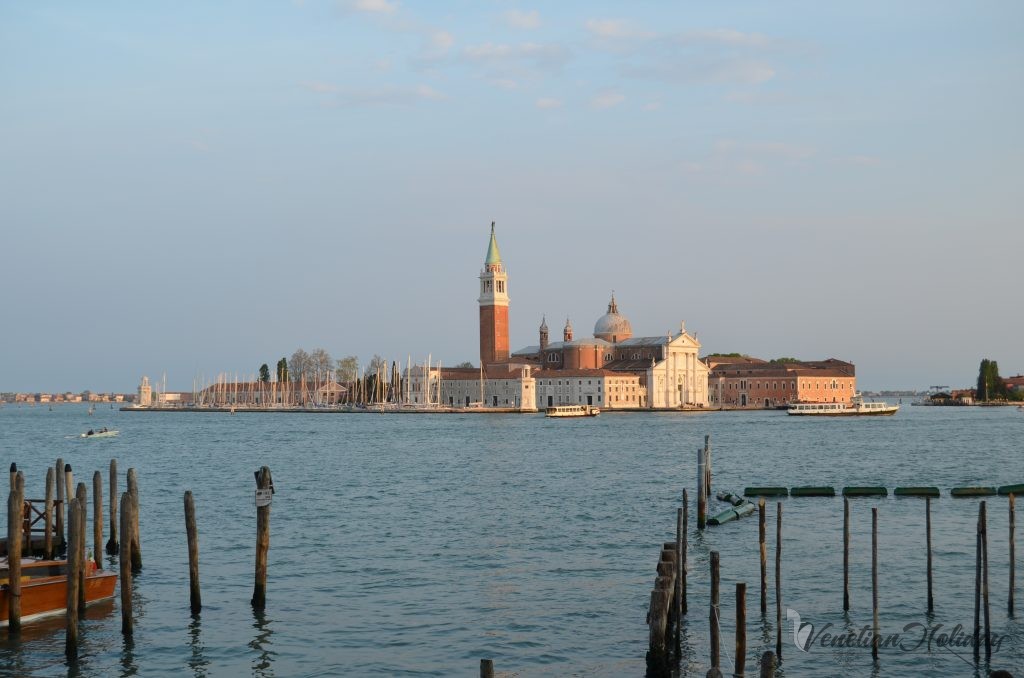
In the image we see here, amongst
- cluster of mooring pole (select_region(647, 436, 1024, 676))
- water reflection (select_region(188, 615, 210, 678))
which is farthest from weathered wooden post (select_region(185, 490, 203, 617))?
cluster of mooring pole (select_region(647, 436, 1024, 676))

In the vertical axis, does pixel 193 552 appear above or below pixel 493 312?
below

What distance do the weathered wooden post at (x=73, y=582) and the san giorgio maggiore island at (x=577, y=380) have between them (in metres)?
86.7

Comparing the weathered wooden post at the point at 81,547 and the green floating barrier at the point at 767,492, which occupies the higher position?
the weathered wooden post at the point at 81,547

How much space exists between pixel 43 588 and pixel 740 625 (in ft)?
23.4

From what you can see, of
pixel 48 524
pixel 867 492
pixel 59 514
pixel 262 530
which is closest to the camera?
pixel 262 530

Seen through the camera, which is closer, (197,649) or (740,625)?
(740,625)

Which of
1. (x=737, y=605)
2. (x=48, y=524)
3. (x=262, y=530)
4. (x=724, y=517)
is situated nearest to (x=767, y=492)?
(x=724, y=517)

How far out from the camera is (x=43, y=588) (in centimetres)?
1171

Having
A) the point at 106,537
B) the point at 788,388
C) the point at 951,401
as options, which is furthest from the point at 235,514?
Answer: the point at 951,401

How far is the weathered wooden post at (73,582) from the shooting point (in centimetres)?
1038

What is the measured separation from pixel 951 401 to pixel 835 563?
131 m

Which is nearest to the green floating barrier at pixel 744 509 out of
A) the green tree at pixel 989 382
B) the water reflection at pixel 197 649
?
the water reflection at pixel 197 649

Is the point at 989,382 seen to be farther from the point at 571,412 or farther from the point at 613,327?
→ the point at 571,412

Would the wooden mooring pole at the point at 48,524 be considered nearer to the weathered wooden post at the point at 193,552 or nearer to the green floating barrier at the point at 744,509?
the weathered wooden post at the point at 193,552
